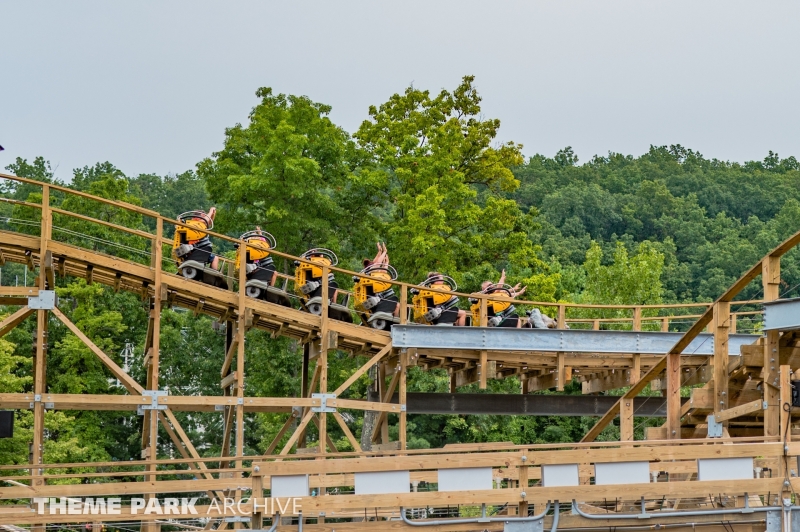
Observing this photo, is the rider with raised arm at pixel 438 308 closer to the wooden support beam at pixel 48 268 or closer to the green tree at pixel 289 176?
the wooden support beam at pixel 48 268

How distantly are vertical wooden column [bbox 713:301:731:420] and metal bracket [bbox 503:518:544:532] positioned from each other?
4.75 m

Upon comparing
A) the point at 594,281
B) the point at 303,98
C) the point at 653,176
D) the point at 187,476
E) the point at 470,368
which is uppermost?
the point at 653,176

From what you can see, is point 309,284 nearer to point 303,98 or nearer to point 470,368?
point 470,368

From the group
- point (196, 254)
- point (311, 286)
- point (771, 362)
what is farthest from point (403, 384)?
point (771, 362)

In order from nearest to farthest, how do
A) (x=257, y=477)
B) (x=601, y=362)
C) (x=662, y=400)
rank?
(x=257, y=477) → (x=601, y=362) → (x=662, y=400)

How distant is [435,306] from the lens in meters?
27.6

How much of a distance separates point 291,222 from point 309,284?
13.4 meters

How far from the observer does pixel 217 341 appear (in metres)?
46.8

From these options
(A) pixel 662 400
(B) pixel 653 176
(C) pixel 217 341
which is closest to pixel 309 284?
(A) pixel 662 400

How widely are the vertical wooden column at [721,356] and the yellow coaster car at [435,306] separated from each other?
7629 mm

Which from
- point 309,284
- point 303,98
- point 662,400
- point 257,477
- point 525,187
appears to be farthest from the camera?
point 525,187

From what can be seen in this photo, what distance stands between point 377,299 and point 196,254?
3.80 meters

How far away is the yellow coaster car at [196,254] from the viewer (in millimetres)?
25547

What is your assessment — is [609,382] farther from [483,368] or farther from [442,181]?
[442,181]
